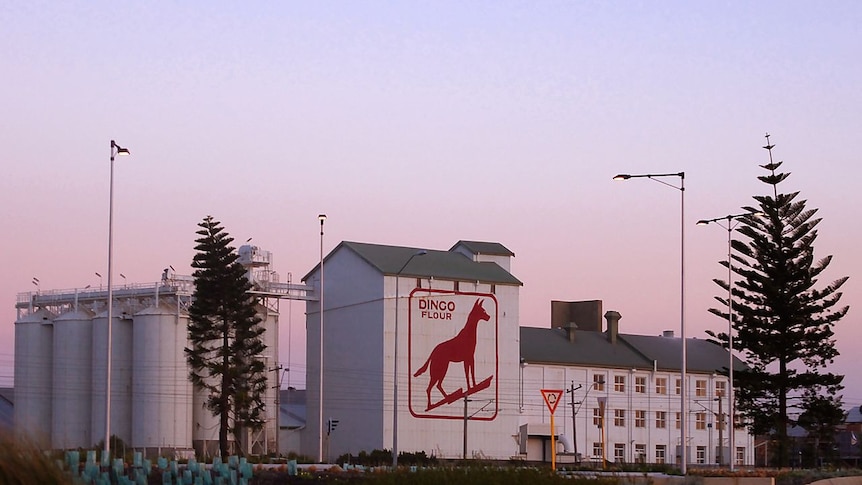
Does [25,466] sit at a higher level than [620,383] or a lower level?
higher

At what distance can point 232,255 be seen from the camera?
227 feet

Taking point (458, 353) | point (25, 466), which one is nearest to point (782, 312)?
point (458, 353)

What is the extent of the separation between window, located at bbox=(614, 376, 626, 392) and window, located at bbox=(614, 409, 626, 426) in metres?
1.55

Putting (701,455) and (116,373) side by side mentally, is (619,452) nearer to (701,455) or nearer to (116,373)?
(701,455)

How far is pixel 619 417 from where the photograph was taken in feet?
297

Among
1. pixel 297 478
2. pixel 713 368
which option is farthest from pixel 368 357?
pixel 297 478

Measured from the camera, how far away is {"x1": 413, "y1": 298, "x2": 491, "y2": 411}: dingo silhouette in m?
77.1

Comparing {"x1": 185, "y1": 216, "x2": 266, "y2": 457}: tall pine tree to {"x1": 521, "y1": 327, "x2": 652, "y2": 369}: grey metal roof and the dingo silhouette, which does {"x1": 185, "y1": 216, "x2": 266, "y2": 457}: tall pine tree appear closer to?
the dingo silhouette

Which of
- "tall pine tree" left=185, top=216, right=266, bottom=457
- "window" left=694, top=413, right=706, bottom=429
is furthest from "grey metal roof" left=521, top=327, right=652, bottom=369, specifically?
"tall pine tree" left=185, top=216, right=266, bottom=457

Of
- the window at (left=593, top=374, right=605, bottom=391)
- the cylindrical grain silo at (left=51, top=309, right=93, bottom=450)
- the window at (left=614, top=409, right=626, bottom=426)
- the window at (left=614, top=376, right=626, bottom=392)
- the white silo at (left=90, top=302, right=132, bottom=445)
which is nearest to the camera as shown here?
the white silo at (left=90, top=302, right=132, bottom=445)

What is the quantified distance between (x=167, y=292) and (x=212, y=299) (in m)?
8.35

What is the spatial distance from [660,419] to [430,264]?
24.8 m

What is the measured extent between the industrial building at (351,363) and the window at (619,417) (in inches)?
158

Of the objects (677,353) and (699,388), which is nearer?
(699,388)
